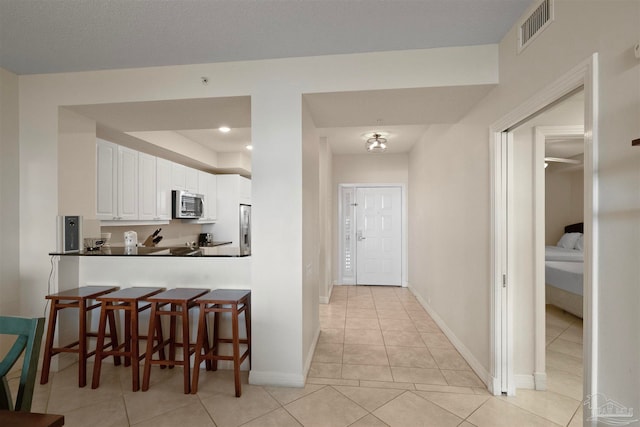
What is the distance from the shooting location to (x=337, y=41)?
2047 millimetres

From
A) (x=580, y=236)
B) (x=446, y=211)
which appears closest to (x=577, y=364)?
(x=446, y=211)

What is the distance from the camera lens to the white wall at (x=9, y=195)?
2.37 m

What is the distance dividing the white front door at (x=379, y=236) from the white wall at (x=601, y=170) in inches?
108

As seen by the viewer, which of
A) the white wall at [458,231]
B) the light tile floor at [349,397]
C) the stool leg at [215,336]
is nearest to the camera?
the light tile floor at [349,397]

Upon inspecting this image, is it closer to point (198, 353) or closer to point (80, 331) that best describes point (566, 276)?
point (198, 353)

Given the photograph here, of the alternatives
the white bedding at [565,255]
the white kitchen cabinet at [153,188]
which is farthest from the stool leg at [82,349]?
the white bedding at [565,255]

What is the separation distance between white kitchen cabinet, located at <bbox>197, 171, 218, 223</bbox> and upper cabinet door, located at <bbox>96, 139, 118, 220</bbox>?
5.60 feet

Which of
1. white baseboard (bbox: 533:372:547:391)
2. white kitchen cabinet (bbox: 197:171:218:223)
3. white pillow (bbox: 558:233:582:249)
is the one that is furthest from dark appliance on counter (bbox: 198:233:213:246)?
white pillow (bbox: 558:233:582:249)

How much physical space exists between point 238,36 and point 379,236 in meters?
4.39

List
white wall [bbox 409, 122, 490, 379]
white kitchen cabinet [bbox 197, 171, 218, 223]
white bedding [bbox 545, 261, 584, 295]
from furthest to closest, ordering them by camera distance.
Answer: white kitchen cabinet [bbox 197, 171, 218, 223], white bedding [bbox 545, 261, 584, 295], white wall [bbox 409, 122, 490, 379]

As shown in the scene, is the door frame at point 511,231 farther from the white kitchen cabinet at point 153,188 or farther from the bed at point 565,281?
the white kitchen cabinet at point 153,188

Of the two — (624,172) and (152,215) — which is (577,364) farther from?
(152,215)

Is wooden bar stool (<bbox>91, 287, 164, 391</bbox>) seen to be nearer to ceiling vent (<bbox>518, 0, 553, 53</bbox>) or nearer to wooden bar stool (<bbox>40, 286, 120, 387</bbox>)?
wooden bar stool (<bbox>40, 286, 120, 387</bbox>)

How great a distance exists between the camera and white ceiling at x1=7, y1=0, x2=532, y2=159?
1720 mm
